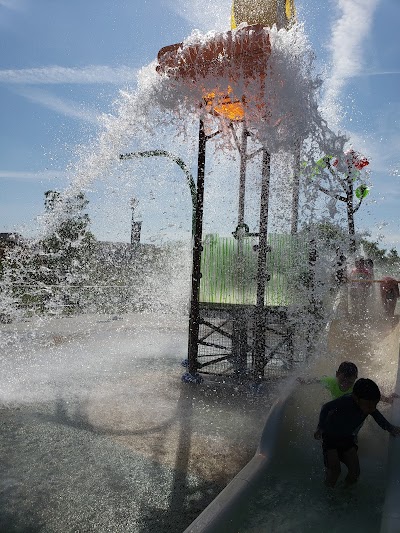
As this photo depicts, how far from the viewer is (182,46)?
7312mm

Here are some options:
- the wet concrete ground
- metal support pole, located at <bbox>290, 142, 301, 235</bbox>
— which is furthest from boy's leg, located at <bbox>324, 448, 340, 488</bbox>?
metal support pole, located at <bbox>290, 142, 301, 235</bbox>

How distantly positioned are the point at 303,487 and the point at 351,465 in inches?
18.7

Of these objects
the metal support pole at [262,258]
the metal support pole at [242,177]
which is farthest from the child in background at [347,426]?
the metal support pole at [242,177]

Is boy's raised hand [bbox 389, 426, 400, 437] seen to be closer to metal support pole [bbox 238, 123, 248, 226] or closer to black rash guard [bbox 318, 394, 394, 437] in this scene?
black rash guard [bbox 318, 394, 394, 437]

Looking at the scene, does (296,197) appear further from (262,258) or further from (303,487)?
(303,487)

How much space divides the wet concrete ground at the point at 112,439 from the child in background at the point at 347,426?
1.21 meters

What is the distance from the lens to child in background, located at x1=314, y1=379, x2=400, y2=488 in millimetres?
4055

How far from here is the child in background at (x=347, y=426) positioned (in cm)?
405

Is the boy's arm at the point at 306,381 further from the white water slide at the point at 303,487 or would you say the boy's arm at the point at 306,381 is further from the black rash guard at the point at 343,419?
the black rash guard at the point at 343,419

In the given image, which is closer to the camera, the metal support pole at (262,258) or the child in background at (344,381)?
the child in background at (344,381)

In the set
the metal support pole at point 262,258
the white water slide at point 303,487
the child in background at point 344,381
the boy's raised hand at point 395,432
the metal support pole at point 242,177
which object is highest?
the metal support pole at point 242,177


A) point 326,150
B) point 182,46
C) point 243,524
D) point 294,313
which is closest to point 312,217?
point 326,150

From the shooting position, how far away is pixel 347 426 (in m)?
4.18

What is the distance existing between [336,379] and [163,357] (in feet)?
20.2
